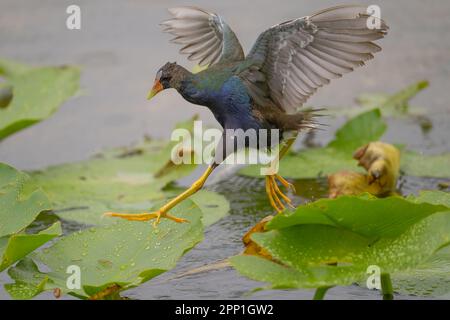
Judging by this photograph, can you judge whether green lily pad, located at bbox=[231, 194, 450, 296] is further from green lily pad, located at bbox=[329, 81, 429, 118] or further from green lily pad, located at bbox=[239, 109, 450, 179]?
green lily pad, located at bbox=[329, 81, 429, 118]

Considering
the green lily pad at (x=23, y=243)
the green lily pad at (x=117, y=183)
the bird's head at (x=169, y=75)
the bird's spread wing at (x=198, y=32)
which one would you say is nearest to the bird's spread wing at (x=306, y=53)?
the bird's head at (x=169, y=75)

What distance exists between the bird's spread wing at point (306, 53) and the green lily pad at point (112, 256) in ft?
1.73

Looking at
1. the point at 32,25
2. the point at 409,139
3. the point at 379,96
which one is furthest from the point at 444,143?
the point at 32,25

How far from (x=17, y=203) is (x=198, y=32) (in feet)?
3.43

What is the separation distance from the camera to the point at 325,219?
7.59 feet

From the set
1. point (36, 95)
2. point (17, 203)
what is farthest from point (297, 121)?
point (36, 95)

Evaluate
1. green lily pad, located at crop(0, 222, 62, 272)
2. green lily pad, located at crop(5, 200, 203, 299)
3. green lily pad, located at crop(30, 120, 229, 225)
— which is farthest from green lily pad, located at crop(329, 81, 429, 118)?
green lily pad, located at crop(0, 222, 62, 272)

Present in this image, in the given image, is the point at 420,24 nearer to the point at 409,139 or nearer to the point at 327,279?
the point at 409,139

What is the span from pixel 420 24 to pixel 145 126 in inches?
65.6

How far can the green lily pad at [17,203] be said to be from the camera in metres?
2.61

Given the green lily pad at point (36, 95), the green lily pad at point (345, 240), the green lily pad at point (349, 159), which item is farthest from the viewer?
the green lily pad at point (349, 159)

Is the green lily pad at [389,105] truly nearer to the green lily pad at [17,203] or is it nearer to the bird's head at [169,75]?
the bird's head at [169,75]

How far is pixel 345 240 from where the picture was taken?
2365 millimetres

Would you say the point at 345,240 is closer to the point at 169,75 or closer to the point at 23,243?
the point at 23,243
